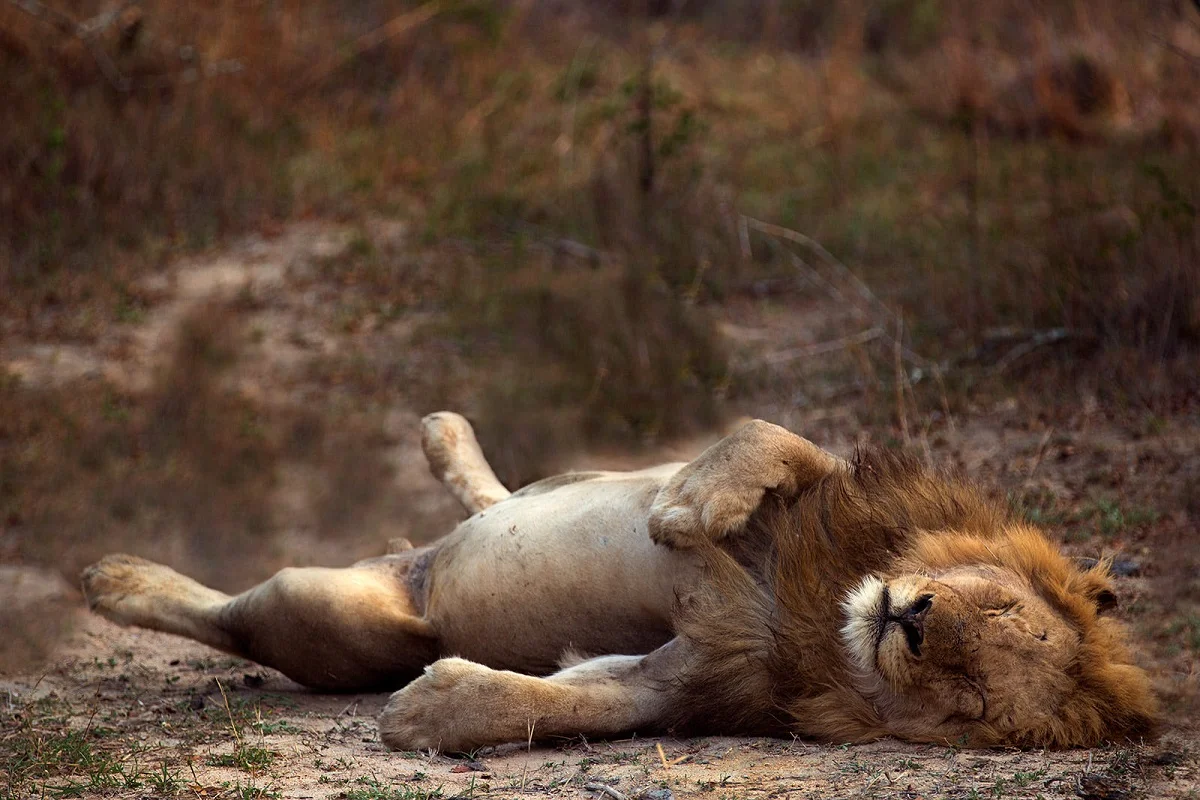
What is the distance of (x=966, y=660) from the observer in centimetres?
265

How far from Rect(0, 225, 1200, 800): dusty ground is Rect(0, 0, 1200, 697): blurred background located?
1.2 inches

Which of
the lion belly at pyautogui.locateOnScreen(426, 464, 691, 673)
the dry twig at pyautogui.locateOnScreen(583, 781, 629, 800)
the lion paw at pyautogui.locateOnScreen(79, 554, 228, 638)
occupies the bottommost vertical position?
the dry twig at pyautogui.locateOnScreen(583, 781, 629, 800)

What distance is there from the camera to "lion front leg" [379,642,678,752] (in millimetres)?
2895

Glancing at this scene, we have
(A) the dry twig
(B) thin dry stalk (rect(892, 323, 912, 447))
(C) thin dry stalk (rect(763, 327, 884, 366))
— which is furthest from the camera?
(C) thin dry stalk (rect(763, 327, 884, 366))

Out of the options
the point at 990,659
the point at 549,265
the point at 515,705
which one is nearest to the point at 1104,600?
the point at 990,659

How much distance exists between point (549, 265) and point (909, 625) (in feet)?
17.9

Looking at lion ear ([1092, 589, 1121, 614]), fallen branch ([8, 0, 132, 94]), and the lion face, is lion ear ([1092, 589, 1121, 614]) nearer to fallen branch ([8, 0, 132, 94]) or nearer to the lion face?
the lion face

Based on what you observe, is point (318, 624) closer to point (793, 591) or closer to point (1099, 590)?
point (793, 591)

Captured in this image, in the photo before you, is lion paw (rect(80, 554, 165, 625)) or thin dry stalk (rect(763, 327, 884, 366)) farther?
thin dry stalk (rect(763, 327, 884, 366))

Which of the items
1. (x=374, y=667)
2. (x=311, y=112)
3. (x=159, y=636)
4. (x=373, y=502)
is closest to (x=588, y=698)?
(x=374, y=667)

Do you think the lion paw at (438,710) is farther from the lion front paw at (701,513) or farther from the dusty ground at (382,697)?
the lion front paw at (701,513)

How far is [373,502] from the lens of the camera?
18.8ft

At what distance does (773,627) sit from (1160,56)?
8998 millimetres

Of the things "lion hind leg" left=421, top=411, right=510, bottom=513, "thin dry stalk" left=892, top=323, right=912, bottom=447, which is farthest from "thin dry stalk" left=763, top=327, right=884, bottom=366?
Answer: "lion hind leg" left=421, top=411, right=510, bottom=513
